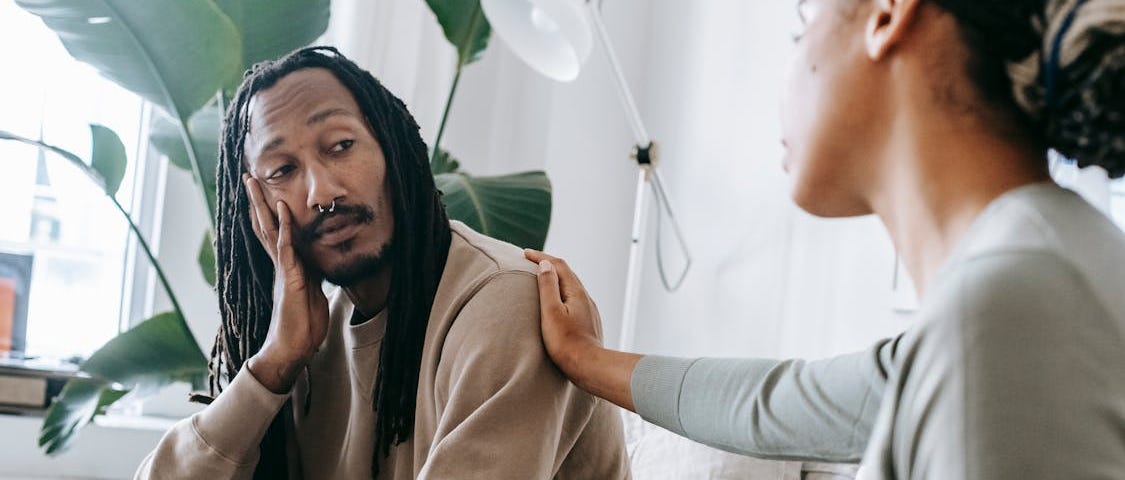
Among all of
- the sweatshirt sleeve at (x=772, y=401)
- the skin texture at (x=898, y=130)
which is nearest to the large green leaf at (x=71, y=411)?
the sweatshirt sleeve at (x=772, y=401)

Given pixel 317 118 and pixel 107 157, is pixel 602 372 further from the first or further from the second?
pixel 107 157

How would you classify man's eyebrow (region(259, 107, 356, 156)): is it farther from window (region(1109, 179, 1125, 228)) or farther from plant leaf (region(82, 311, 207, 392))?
window (region(1109, 179, 1125, 228))

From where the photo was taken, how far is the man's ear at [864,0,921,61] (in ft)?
2.25

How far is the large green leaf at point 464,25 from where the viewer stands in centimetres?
206

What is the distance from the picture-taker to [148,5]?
188cm

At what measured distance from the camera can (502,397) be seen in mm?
1083

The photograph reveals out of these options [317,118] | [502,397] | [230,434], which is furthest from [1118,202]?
[230,434]

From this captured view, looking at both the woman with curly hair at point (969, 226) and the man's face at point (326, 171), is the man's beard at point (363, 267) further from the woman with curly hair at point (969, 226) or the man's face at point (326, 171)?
the woman with curly hair at point (969, 226)

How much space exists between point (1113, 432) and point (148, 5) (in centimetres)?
173

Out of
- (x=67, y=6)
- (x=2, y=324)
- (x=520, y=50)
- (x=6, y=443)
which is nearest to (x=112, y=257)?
(x=2, y=324)

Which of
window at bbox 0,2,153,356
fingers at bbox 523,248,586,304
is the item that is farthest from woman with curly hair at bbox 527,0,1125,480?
window at bbox 0,2,153,356

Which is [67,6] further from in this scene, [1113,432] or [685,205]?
[1113,432]

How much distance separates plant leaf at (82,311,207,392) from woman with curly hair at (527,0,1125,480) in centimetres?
136

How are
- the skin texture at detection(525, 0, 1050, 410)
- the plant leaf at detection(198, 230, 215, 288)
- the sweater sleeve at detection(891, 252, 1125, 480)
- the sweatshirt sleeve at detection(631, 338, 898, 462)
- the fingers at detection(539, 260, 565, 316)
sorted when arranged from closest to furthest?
the sweater sleeve at detection(891, 252, 1125, 480) → the skin texture at detection(525, 0, 1050, 410) → the sweatshirt sleeve at detection(631, 338, 898, 462) → the fingers at detection(539, 260, 565, 316) → the plant leaf at detection(198, 230, 215, 288)
